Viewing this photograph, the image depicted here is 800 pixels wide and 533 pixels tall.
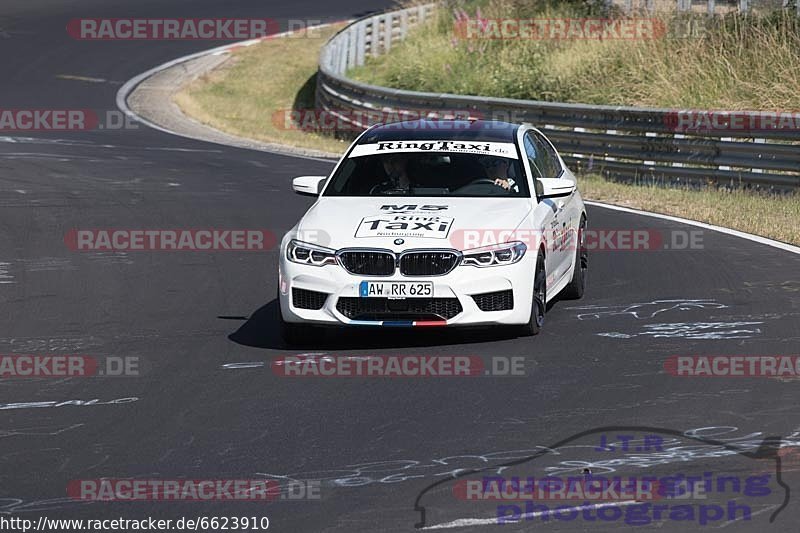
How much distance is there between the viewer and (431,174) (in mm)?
11070

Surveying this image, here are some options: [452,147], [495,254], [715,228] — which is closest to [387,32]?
[715,228]

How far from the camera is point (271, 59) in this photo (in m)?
40.1

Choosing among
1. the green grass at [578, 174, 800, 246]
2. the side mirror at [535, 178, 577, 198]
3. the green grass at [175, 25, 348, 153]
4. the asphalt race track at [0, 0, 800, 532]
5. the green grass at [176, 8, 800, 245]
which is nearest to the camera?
the asphalt race track at [0, 0, 800, 532]

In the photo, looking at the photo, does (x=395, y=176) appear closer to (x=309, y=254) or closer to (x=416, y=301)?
(x=309, y=254)

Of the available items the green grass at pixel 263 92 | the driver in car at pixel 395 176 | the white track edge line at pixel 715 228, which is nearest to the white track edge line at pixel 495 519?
the driver in car at pixel 395 176

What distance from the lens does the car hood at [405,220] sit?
9.79 m

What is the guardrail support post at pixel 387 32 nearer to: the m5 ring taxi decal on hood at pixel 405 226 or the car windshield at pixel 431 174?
the car windshield at pixel 431 174

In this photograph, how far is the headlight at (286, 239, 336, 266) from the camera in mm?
9836

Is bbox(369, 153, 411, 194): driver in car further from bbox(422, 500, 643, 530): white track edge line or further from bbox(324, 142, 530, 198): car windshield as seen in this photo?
bbox(422, 500, 643, 530): white track edge line

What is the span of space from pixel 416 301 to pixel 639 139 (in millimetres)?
11375

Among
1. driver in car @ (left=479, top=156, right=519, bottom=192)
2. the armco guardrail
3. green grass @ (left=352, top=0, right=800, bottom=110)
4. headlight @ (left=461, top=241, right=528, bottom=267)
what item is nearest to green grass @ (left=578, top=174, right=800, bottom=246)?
the armco guardrail

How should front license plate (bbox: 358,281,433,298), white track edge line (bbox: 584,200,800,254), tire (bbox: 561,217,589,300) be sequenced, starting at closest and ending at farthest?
front license plate (bbox: 358,281,433,298) < tire (bbox: 561,217,589,300) < white track edge line (bbox: 584,200,800,254)

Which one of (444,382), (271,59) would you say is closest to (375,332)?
(444,382)

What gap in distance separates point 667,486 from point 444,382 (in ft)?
8.51
